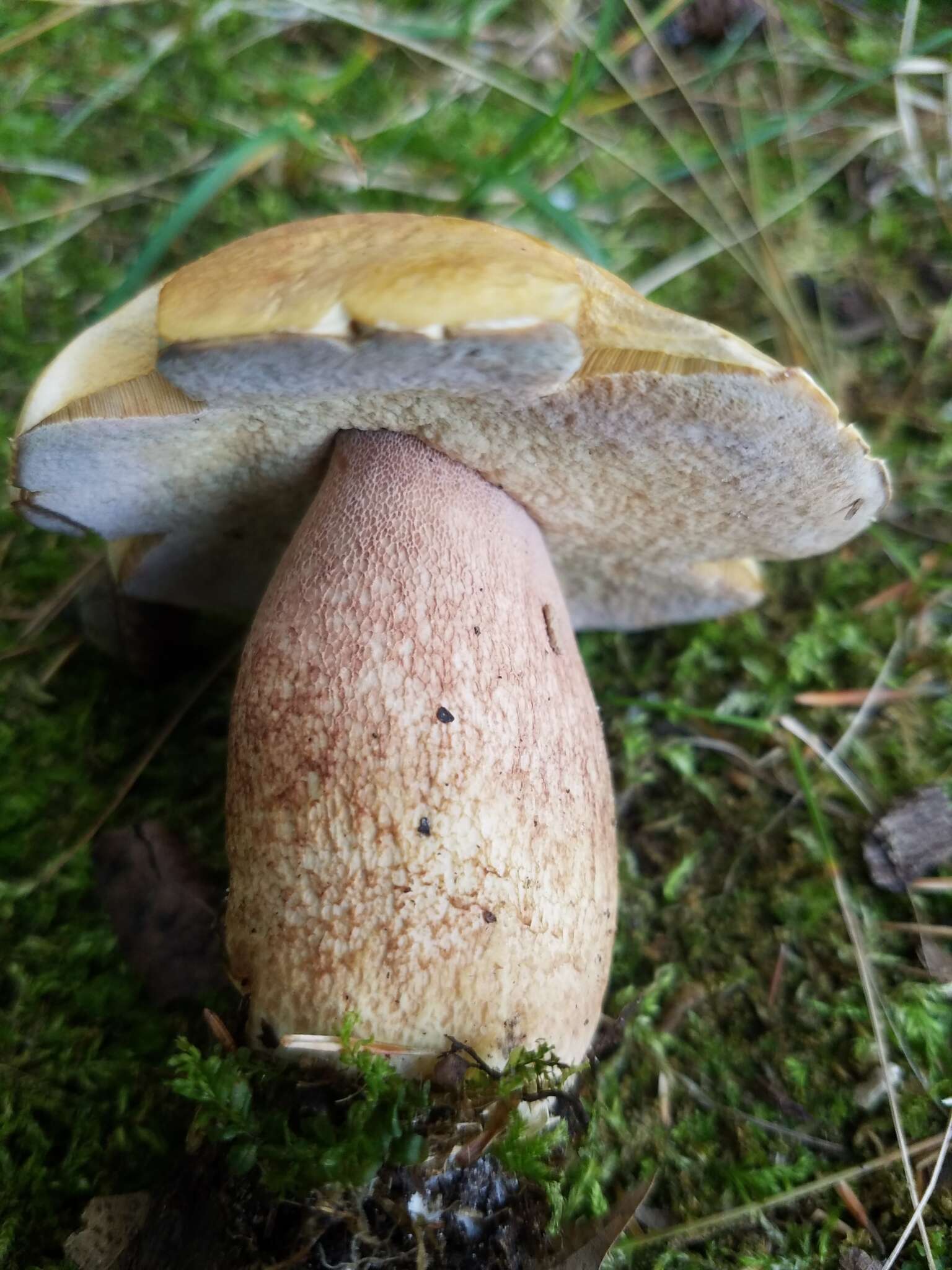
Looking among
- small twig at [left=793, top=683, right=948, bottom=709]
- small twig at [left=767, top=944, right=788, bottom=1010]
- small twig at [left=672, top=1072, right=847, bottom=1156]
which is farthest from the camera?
small twig at [left=793, top=683, right=948, bottom=709]

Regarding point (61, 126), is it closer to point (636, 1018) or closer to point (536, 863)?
point (536, 863)

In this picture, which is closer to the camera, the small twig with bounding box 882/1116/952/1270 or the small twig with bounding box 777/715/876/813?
the small twig with bounding box 882/1116/952/1270

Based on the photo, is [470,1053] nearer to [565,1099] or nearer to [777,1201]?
[565,1099]

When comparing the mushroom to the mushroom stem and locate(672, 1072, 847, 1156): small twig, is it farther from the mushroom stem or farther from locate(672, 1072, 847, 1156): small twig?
locate(672, 1072, 847, 1156): small twig

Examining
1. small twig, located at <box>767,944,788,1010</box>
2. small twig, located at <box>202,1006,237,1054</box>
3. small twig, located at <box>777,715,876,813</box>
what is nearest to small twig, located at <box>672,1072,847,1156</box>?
small twig, located at <box>767,944,788,1010</box>

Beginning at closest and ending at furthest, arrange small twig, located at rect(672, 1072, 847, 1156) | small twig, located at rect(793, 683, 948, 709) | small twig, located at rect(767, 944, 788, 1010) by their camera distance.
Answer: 1. small twig, located at rect(672, 1072, 847, 1156)
2. small twig, located at rect(767, 944, 788, 1010)
3. small twig, located at rect(793, 683, 948, 709)

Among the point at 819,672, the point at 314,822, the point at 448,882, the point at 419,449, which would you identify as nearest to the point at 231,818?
the point at 314,822

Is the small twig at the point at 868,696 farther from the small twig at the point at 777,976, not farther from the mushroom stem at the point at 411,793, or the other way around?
the mushroom stem at the point at 411,793
